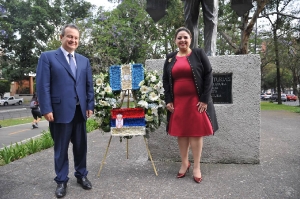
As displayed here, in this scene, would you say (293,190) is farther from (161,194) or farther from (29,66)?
(29,66)

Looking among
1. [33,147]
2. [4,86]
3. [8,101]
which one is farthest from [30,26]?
[33,147]

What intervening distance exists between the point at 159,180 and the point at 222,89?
5.41ft

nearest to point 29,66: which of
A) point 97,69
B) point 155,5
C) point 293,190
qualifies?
point 97,69

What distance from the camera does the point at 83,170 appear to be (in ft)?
Result: 10.6

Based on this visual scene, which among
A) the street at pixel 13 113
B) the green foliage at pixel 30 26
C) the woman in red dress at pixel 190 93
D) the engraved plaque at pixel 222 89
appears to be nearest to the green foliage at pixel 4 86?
the green foliage at pixel 30 26

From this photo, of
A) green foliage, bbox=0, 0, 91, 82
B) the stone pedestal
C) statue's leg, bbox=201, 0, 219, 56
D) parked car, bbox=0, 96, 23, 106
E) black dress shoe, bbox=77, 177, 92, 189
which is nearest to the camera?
black dress shoe, bbox=77, 177, 92, 189

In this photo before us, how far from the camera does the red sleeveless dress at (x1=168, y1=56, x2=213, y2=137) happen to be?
321 centimetres

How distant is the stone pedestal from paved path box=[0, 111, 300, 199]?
0.18 meters

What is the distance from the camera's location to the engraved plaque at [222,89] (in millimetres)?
3969

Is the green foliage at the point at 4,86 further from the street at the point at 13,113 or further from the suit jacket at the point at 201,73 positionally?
the suit jacket at the point at 201,73

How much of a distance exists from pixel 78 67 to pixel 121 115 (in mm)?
838

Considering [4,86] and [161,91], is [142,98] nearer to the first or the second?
[161,91]

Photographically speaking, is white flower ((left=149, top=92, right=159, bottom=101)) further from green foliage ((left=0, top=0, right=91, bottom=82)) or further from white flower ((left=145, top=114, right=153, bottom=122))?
green foliage ((left=0, top=0, right=91, bottom=82))

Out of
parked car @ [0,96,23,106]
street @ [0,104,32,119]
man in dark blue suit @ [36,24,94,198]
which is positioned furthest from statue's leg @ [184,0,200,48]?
parked car @ [0,96,23,106]
